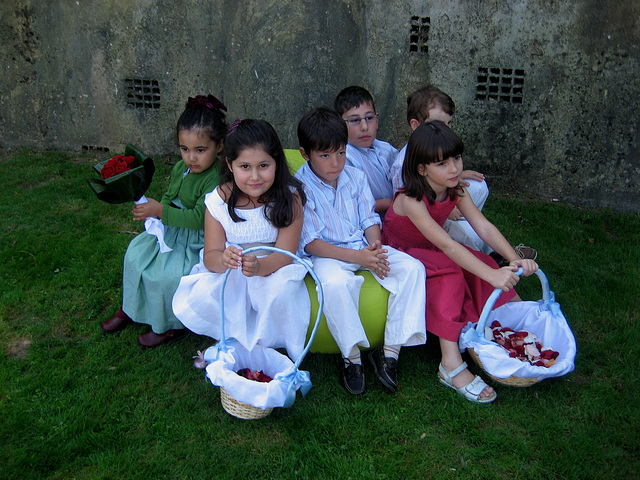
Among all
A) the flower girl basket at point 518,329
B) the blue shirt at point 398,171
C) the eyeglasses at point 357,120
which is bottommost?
the flower girl basket at point 518,329

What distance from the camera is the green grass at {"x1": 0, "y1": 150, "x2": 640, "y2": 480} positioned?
89.8 inches

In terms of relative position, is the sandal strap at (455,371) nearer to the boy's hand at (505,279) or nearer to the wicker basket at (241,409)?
the boy's hand at (505,279)

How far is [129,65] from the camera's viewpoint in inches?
206

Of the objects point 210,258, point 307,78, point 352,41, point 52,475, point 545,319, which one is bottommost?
point 52,475

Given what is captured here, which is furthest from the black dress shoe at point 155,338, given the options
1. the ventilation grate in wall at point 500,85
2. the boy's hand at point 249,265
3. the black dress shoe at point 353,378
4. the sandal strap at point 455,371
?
the ventilation grate in wall at point 500,85

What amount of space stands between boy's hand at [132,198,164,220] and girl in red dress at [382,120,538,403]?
51.4 inches

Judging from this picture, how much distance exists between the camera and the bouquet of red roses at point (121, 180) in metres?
A: 2.67

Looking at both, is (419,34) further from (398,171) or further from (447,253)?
(447,253)

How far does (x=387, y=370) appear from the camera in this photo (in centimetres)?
274

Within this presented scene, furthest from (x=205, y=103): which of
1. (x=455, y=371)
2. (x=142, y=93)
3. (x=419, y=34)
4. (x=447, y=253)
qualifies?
(x=142, y=93)

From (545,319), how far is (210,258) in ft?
5.79

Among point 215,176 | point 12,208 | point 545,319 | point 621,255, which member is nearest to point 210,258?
point 215,176

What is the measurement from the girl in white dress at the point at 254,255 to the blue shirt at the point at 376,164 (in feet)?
2.41

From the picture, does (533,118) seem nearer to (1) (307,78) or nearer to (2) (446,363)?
(1) (307,78)
